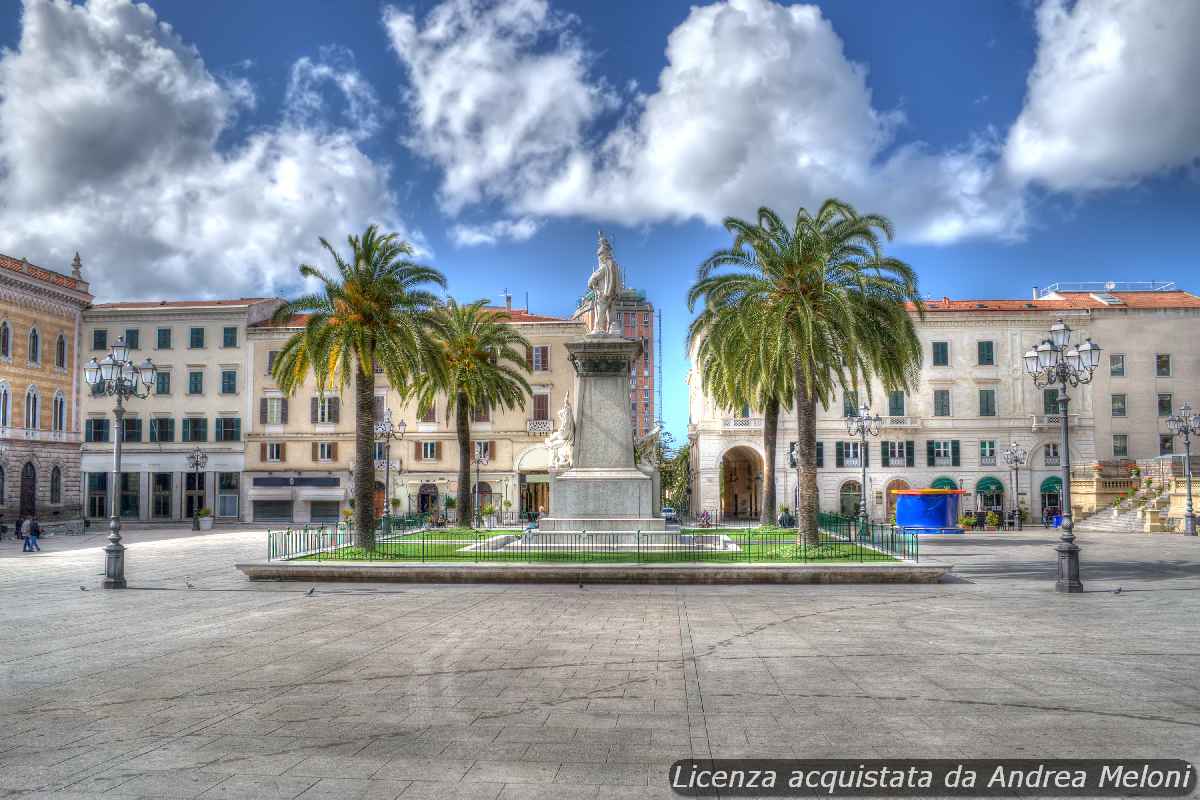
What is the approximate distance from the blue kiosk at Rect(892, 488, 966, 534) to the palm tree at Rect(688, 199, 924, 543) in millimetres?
18017

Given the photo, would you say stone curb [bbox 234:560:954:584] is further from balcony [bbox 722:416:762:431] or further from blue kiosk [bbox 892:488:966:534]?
balcony [bbox 722:416:762:431]

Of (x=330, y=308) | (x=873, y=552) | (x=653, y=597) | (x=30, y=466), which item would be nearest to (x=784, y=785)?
(x=653, y=597)

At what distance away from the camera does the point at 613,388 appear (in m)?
25.1

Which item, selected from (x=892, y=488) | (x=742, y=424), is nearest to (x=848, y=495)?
(x=892, y=488)

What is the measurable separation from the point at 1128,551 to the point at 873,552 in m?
13.1

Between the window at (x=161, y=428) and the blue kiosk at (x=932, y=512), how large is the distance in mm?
46103

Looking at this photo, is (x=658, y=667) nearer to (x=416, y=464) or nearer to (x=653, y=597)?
(x=653, y=597)

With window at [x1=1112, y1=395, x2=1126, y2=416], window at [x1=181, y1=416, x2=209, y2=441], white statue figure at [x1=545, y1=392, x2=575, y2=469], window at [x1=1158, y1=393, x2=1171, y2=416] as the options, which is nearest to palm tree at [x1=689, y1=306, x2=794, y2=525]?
white statue figure at [x1=545, y1=392, x2=575, y2=469]

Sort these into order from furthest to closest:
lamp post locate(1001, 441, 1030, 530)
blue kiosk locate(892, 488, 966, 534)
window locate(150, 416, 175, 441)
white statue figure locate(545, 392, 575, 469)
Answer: window locate(150, 416, 175, 441)
lamp post locate(1001, 441, 1030, 530)
blue kiosk locate(892, 488, 966, 534)
white statue figure locate(545, 392, 575, 469)

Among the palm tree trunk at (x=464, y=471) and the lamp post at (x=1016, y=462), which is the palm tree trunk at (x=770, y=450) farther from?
the lamp post at (x=1016, y=462)

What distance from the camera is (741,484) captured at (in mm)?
66062

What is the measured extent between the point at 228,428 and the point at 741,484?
3696 cm

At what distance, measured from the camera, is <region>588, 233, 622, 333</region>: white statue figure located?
2555 cm

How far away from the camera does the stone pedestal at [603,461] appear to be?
958 inches
